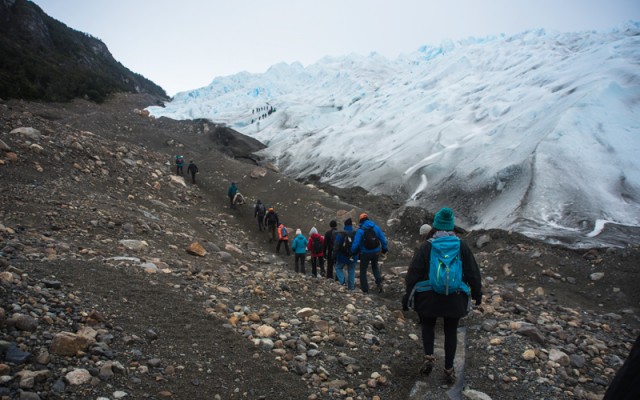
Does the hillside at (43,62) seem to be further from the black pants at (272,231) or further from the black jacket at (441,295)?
the black jacket at (441,295)

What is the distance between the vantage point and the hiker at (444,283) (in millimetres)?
3900

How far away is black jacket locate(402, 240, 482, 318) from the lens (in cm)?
392

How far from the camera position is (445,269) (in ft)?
12.7

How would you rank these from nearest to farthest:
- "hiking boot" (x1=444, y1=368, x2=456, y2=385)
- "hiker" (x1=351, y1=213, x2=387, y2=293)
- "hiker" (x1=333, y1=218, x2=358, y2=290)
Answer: "hiking boot" (x1=444, y1=368, x2=456, y2=385) → "hiker" (x1=351, y1=213, x2=387, y2=293) → "hiker" (x1=333, y1=218, x2=358, y2=290)

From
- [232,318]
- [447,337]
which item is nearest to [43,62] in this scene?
[232,318]

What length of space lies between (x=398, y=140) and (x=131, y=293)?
23496mm

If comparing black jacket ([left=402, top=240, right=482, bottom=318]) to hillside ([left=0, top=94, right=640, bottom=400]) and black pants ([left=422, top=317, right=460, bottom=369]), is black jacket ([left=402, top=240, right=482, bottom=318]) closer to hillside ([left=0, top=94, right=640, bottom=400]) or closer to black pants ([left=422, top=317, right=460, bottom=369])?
black pants ([left=422, top=317, right=460, bottom=369])

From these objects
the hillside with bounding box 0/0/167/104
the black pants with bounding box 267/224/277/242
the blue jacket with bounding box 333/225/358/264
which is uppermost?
the hillside with bounding box 0/0/167/104

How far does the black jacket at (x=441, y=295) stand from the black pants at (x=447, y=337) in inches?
5.5

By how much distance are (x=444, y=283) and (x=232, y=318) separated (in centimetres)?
258

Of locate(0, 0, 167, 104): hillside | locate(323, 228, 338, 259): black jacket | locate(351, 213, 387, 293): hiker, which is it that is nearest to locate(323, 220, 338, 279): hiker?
locate(323, 228, 338, 259): black jacket

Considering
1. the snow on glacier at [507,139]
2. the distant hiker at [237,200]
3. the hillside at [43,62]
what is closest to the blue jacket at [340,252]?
the snow on glacier at [507,139]

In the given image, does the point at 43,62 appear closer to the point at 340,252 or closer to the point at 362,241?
the point at 340,252

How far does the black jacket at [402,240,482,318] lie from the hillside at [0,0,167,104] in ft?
94.7
